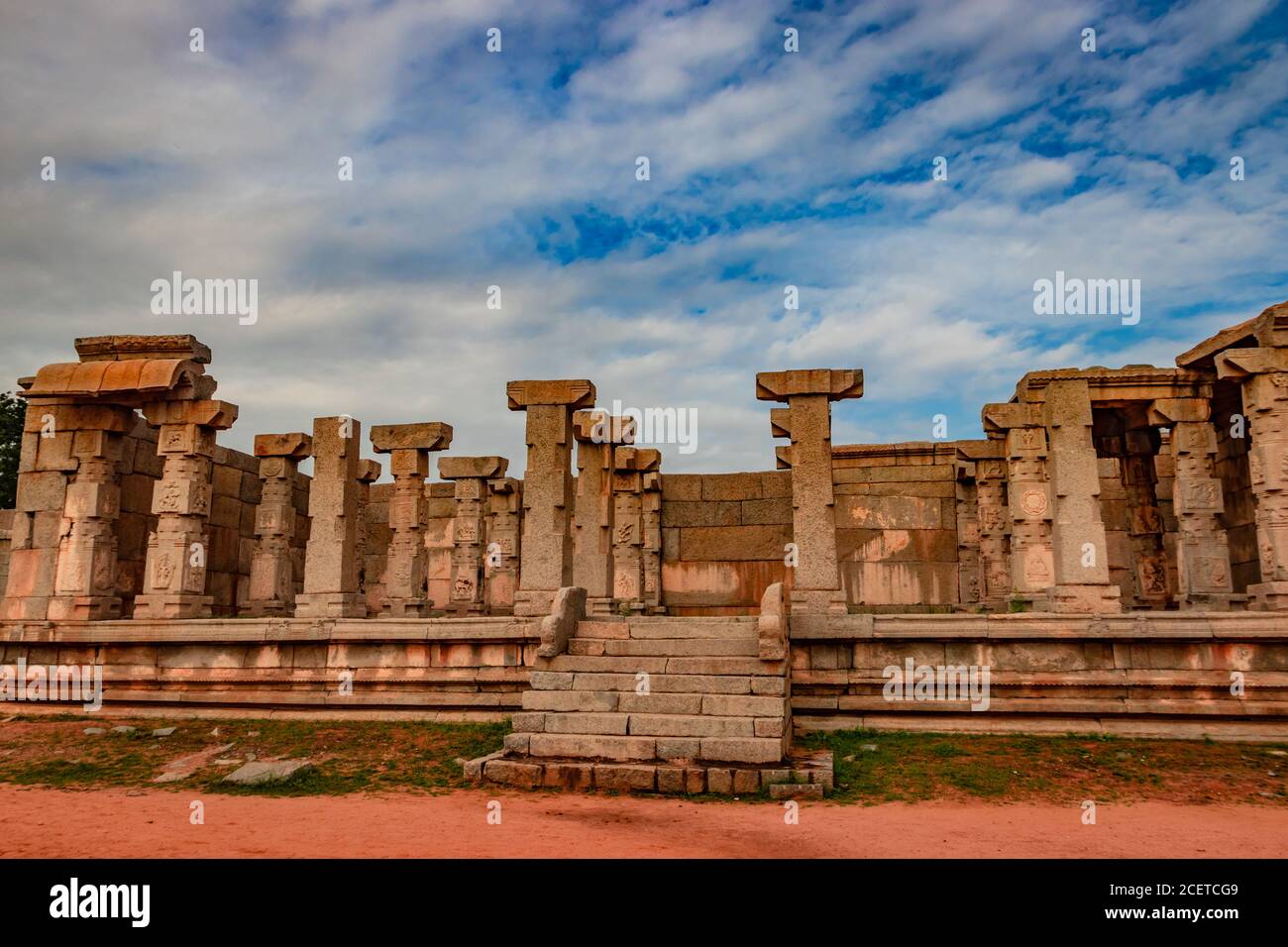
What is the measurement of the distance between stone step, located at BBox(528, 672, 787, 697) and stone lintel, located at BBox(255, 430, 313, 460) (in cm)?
1164

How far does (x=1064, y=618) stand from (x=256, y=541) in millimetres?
16716

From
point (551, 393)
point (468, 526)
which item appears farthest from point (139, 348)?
point (468, 526)

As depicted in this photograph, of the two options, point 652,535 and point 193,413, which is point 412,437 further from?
point 652,535

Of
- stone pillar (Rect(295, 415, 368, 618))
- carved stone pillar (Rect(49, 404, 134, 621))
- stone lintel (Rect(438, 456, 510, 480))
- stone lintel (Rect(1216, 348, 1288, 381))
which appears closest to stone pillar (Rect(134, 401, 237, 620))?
carved stone pillar (Rect(49, 404, 134, 621))

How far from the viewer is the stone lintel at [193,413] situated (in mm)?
14719

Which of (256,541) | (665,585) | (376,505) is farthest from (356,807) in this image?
(376,505)

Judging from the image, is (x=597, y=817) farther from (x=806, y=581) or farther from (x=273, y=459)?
(x=273, y=459)

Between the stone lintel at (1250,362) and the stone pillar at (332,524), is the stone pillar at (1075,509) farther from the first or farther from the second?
the stone pillar at (332,524)

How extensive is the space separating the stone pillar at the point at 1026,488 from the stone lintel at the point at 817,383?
644cm

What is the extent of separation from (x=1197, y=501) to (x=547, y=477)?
13.0m

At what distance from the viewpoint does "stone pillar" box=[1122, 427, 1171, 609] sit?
19.2 metres

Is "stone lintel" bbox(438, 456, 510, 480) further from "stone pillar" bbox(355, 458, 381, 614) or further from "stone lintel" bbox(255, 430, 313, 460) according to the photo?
"stone lintel" bbox(255, 430, 313, 460)

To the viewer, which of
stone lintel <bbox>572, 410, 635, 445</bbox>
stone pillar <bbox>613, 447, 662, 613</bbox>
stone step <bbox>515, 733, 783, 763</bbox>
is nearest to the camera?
stone step <bbox>515, 733, 783, 763</bbox>

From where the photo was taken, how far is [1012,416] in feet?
58.4
